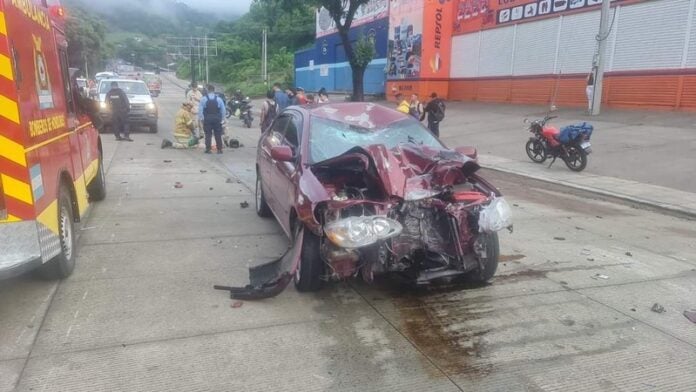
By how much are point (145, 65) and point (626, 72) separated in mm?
122135

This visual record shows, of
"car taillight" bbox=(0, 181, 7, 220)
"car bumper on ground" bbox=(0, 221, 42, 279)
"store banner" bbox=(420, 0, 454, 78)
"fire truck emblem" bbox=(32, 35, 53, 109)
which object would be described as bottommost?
"car bumper on ground" bbox=(0, 221, 42, 279)

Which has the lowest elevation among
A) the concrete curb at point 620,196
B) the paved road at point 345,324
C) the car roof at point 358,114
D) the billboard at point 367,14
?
the concrete curb at point 620,196

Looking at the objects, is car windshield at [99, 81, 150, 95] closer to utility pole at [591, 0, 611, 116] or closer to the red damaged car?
utility pole at [591, 0, 611, 116]

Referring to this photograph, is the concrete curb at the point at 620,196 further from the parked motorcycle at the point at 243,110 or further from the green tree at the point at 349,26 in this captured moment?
the green tree at the point at 349,26

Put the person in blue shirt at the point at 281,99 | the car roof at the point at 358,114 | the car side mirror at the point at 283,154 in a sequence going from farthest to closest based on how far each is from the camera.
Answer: the person in blue shirt at the point at 281,99 < the car roof at the point at 358,114 < the car side mirror at the point at 283,154

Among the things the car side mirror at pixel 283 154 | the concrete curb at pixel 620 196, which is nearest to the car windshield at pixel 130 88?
the concrete curb at pixel 620 196

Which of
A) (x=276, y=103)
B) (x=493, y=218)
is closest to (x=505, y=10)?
(x=276, y=103)

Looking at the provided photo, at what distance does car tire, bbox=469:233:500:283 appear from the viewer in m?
4.79

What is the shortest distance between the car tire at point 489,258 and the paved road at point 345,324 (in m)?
0.15

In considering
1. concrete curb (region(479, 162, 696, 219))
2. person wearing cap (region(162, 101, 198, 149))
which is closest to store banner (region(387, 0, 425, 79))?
person wearing cap (region(162, 101, 198, 149))

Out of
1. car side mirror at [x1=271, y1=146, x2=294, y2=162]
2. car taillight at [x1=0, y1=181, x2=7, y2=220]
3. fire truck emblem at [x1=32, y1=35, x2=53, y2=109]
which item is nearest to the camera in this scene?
car taillight at [x1=0, y1=181, x2=7, y2=220]

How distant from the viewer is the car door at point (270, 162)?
6.34 metres

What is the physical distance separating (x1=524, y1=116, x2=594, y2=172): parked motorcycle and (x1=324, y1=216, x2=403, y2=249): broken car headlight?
8.81m

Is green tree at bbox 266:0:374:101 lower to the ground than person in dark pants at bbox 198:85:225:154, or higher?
higher
